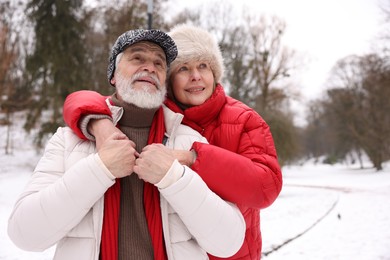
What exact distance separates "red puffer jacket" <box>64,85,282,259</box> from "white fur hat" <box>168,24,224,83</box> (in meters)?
0.25

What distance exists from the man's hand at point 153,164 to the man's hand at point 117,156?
0.04m

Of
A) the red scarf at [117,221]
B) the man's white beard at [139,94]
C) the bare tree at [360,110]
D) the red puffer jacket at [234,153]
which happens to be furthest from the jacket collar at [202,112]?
the bare tree at [360,110]

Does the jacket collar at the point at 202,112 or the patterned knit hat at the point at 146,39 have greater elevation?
the patterned knit hat at the point at 146,39

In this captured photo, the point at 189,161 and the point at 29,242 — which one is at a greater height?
the point at 189,161

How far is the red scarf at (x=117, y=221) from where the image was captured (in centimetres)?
146

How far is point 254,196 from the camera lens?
1.52 metres

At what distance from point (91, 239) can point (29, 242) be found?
0.83 ft

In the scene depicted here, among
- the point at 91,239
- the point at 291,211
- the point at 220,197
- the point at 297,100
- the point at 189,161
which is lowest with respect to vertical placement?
the point at 291,211

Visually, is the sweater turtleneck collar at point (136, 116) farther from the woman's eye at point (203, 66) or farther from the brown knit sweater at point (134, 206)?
the woman's eye at point (203, 66)

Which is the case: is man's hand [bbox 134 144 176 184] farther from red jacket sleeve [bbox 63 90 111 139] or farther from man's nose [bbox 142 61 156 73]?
man's nose [bbox 142 61 156 73]

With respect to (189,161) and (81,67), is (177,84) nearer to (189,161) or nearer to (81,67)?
(189,161)

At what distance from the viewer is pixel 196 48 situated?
7.29ft

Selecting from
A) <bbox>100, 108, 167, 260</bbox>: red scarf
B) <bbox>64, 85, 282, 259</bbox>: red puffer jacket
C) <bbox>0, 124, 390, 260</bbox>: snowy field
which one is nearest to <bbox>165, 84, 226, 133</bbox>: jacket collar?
<bbox>64, 85, 282, 259</bbox>: red puffer jacket

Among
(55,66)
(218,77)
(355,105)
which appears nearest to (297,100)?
(355,105)
